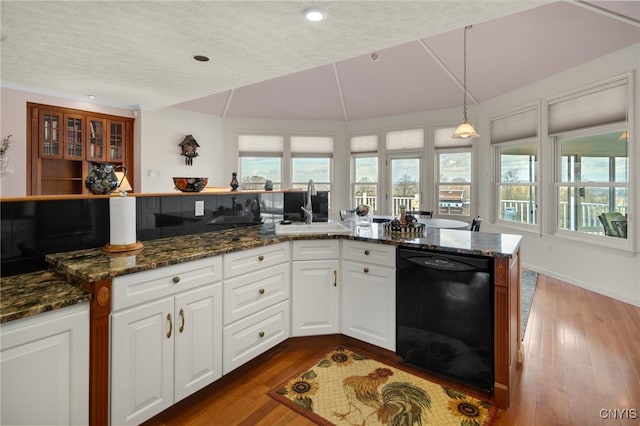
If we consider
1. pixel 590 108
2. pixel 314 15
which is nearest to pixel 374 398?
pixel 314 15

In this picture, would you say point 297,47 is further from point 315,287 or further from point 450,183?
point 450,183

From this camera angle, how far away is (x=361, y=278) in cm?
237

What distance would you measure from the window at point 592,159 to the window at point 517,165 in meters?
0.34

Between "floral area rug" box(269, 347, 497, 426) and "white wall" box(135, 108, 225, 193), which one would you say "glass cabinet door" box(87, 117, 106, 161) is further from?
"floral area rug" box(269, 347, 497, 426)

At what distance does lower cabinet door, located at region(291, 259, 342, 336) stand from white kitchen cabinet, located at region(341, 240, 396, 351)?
3.0 inches

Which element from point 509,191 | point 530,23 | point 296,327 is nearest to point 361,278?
point 296,327

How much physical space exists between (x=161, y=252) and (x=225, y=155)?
4991 millimetres

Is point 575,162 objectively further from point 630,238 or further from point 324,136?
point 324,136

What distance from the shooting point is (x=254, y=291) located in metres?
2.16

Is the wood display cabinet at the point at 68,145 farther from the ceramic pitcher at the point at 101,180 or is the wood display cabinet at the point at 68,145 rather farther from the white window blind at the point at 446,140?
the white window blind at the point at 446,140

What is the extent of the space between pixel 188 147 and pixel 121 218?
4544mm

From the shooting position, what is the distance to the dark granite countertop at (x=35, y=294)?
1.17m

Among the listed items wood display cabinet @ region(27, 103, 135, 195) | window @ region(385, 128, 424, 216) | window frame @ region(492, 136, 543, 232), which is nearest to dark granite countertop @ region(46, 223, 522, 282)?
window frame @ region(492, 136, 543, 232)

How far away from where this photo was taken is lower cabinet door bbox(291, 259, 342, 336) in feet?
8.02
